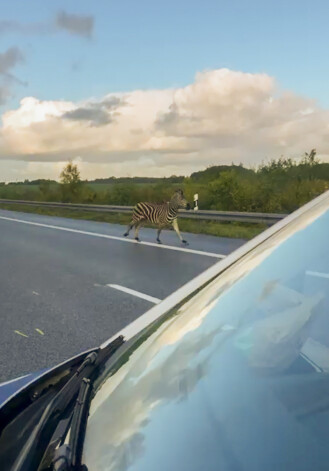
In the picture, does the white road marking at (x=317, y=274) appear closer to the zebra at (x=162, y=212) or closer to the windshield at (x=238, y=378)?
the windshield at (x=238, y=378)

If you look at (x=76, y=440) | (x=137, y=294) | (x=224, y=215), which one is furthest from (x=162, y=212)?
(x=76, y=440)

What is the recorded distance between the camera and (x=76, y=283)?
9.51m

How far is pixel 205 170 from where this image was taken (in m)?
28.7

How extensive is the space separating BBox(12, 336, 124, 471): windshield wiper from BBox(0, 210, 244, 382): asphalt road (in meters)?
3.70

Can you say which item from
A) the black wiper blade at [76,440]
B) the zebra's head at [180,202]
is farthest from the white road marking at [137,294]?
the black wiper blade at [76,440]

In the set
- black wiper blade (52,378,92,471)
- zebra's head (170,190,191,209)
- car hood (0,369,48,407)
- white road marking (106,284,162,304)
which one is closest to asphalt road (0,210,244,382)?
white road marking (106,284,162,304)

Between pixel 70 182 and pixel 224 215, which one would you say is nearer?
pixel 224 215

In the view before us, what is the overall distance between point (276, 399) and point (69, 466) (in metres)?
0.45

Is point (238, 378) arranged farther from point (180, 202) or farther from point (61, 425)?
point (180, 202)

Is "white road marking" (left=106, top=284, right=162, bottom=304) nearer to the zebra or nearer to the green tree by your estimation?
the zebra

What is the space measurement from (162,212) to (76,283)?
5494 millimetres

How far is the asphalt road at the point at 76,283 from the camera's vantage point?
610 cm

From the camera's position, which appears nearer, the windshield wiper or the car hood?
the windshield wiper

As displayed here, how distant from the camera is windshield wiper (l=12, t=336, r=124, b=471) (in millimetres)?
1222
